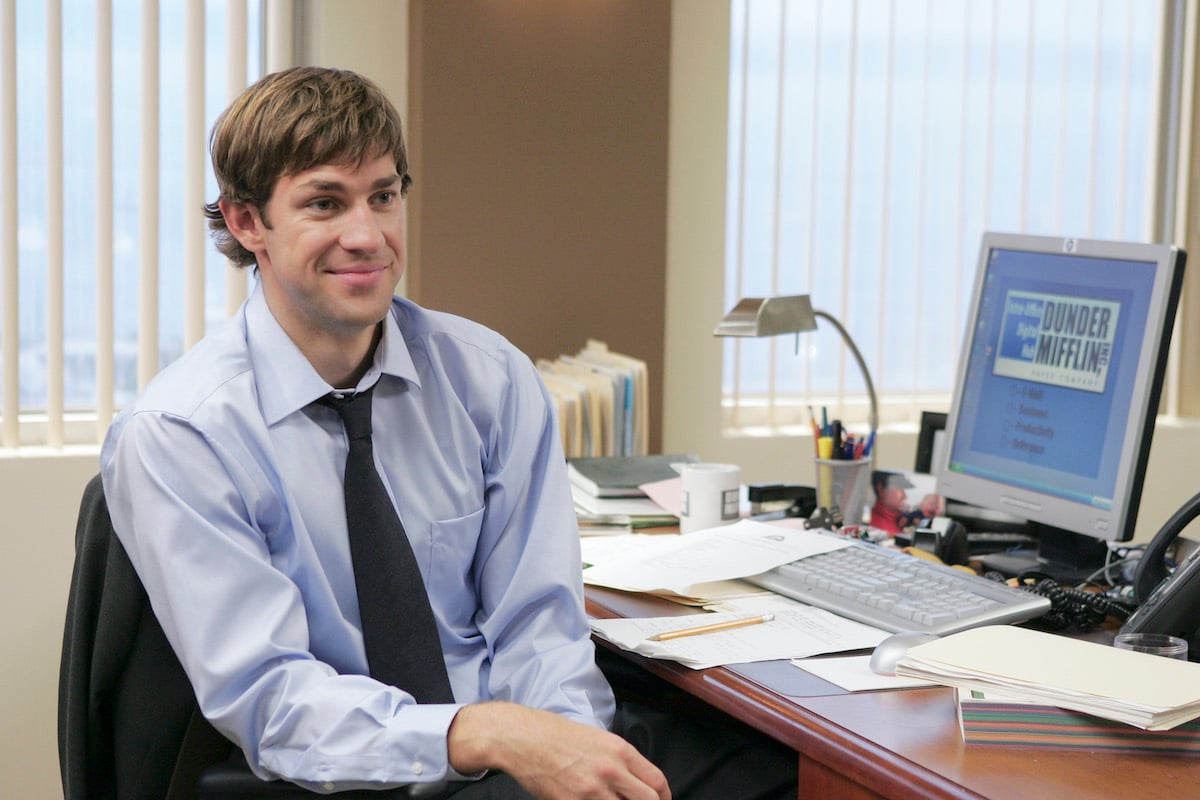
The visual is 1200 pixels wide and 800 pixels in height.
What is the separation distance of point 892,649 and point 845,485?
83 cm

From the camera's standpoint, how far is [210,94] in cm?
289

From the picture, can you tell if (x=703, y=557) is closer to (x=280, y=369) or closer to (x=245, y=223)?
(x=280, y=369)

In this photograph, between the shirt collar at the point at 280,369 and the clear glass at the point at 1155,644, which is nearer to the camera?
the clear glass at the point at 1155,644

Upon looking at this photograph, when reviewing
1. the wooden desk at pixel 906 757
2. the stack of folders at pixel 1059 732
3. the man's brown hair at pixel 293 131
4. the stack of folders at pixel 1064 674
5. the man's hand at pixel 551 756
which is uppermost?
the man's brown hair at pixel 293 131

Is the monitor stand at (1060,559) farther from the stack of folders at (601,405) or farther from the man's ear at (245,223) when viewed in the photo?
the man's ear at (245,223)

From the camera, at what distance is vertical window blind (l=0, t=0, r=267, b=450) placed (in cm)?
274

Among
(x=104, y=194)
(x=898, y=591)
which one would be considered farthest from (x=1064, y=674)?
(x=104, y=194)

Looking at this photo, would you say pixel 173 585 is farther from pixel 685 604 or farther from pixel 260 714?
pixel 685 604

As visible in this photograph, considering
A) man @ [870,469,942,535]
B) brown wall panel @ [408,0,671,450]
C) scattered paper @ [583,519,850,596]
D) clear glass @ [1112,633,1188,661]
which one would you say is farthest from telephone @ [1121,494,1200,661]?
brown wall panel @ [408,0,671,450]

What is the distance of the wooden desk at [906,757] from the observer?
108cm

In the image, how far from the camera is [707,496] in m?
2.08

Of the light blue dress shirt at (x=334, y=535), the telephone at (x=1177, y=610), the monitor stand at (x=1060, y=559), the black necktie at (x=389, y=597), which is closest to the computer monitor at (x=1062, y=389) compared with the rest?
the monitor stand at (x=1060, y=559)

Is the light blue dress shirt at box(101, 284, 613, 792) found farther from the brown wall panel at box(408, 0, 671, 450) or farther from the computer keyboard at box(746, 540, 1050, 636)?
the brown wall panel at box(408, 0, 671, 450)

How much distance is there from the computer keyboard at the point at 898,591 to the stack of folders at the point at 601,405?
90cm
